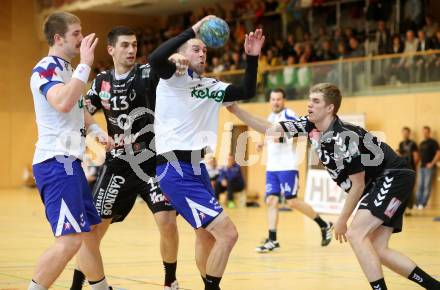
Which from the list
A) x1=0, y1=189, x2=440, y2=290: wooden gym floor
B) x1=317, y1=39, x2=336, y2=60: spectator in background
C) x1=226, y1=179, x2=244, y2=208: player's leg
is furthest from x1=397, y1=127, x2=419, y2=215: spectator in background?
x1=226, y1=179, x2=244, y2=208: player's leg

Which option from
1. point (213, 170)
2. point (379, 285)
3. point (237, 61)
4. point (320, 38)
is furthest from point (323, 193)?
point (379, 285)

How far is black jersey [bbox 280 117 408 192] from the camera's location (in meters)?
6.85

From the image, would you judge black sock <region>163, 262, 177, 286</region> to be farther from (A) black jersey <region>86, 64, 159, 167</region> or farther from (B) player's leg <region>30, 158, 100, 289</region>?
(B) player's leg <region>30, 158, 100, 289</region>

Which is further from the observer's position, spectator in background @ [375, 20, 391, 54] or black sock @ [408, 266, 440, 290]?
spectator in background @ [375, 20, 391, 54]

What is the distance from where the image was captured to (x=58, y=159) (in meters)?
6.17

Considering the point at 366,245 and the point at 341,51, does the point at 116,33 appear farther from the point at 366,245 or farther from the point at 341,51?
the point at 341,51

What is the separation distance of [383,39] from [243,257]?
13.9m

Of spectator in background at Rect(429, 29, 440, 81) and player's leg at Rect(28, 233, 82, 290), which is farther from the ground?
spectator in background at Rect(429, 29, 440, 81)

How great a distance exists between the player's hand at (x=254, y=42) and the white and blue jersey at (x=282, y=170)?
6136 mm

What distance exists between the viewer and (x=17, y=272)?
9102mm

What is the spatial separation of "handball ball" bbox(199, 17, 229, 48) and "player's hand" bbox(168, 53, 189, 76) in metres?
0.25

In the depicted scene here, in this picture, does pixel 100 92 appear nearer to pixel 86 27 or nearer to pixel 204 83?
pixel 204 83

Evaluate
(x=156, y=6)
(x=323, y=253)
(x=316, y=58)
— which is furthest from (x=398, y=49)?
(x=156, y=6)

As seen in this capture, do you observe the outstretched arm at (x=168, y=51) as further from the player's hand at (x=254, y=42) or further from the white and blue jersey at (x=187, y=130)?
the player's hand at (x=254, y=42)
